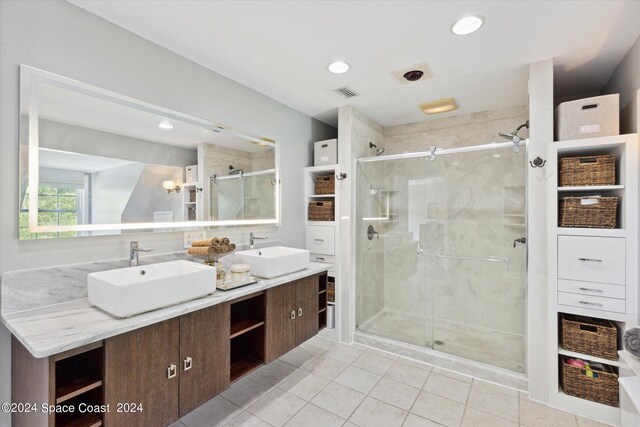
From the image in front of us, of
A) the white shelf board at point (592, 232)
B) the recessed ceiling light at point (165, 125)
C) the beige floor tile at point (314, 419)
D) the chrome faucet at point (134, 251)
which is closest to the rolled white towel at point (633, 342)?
the white shelf board at point (592, 232)

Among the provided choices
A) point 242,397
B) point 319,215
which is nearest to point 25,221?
point 242,397

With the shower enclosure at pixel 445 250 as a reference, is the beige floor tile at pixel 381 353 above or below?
below

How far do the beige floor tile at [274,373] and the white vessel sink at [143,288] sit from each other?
Result: 3.64 ft

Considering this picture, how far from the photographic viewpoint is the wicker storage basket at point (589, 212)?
6.20ft

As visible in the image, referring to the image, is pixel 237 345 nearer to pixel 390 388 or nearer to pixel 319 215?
pixel 390 388

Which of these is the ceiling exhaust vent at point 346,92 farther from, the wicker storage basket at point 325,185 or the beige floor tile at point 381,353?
the beige floor tile at point 381,353

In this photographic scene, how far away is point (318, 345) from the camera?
3.01 m

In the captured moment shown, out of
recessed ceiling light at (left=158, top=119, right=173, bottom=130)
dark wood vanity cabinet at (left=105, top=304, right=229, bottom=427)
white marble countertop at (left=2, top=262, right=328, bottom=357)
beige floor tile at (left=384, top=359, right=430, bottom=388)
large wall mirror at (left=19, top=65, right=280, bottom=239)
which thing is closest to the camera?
white marble countertop at (left=2, top=262, right=328, bottom=357)

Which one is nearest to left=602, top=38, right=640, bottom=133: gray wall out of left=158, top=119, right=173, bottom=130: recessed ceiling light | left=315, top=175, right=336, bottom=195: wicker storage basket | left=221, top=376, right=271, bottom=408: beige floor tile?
left=315, top=175, right=336, bottom=195: wicker storage basket

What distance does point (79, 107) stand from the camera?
1.62 meters

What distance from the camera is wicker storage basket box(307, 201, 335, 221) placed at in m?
3.11

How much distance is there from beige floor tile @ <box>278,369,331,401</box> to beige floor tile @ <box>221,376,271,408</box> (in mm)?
148

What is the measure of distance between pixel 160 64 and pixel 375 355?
2.95 m

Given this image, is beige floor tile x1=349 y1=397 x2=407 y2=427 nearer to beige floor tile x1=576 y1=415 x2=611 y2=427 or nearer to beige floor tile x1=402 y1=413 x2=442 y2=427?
beige floor tile x1=402 y1=413 x2=442 y2=427
